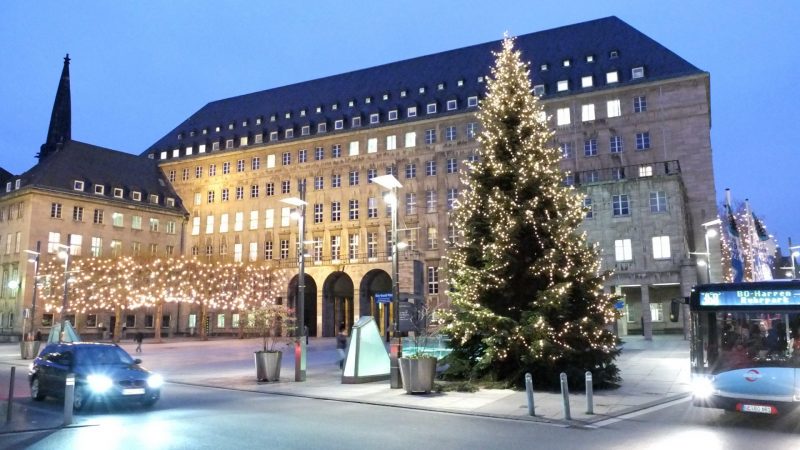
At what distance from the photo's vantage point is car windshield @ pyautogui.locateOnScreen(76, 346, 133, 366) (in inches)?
566

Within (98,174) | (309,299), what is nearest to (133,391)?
(309,299)

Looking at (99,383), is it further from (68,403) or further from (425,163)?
(425,163)

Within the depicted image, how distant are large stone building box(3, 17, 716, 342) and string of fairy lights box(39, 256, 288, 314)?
10.4m

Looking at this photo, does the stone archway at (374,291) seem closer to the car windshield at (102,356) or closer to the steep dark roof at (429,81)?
the steep dark roof at (429,81)

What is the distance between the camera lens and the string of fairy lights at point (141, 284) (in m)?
50.5

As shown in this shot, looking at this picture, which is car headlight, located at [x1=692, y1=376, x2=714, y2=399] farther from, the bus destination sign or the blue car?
the blue car

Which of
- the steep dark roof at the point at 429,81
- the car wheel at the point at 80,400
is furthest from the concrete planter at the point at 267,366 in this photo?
the steep dark roof at the point at 429,81

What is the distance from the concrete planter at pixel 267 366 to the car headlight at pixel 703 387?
13.2m

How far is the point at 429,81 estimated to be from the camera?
68.7 meters

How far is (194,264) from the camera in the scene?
54.8 m

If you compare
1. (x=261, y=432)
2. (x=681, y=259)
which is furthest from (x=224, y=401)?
(x=681, y=259)

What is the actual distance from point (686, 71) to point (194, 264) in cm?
4656

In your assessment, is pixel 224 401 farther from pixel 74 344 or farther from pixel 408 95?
pixel 408 95

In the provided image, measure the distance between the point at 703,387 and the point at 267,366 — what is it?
13.5 metres
